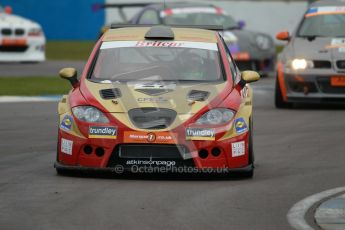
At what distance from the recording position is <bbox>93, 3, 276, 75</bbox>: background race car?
2408cm

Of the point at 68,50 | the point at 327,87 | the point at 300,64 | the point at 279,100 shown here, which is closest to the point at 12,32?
the point at 68,50

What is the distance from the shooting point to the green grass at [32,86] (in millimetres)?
20266

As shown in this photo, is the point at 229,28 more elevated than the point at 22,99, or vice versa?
the point at 22,99

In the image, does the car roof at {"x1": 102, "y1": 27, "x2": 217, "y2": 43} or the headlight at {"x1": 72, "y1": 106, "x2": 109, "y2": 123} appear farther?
the car roof at {"x1": 102, "y1": 27, "x2": 217, "y2": 43}

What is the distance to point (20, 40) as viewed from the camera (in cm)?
2723

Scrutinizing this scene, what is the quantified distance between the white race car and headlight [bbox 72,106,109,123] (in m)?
16.6

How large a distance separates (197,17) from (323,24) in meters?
6.77

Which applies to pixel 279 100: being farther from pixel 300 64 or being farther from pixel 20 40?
pixel 20 40

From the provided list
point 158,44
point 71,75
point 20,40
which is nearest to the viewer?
point 71,75

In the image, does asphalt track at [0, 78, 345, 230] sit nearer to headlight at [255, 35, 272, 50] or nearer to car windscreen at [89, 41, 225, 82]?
car windscreen at [89, 41, 225, 82]

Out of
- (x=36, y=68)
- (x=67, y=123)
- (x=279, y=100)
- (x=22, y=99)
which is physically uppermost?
(x=67, y=123)

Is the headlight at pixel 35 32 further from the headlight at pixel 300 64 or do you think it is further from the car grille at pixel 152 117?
the car grille at pixel 152 117

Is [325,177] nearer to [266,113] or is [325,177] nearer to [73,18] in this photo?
[266,113]

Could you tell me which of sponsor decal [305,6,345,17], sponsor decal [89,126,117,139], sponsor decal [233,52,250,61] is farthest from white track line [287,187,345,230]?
sponsor decal [233,52,250,61]
